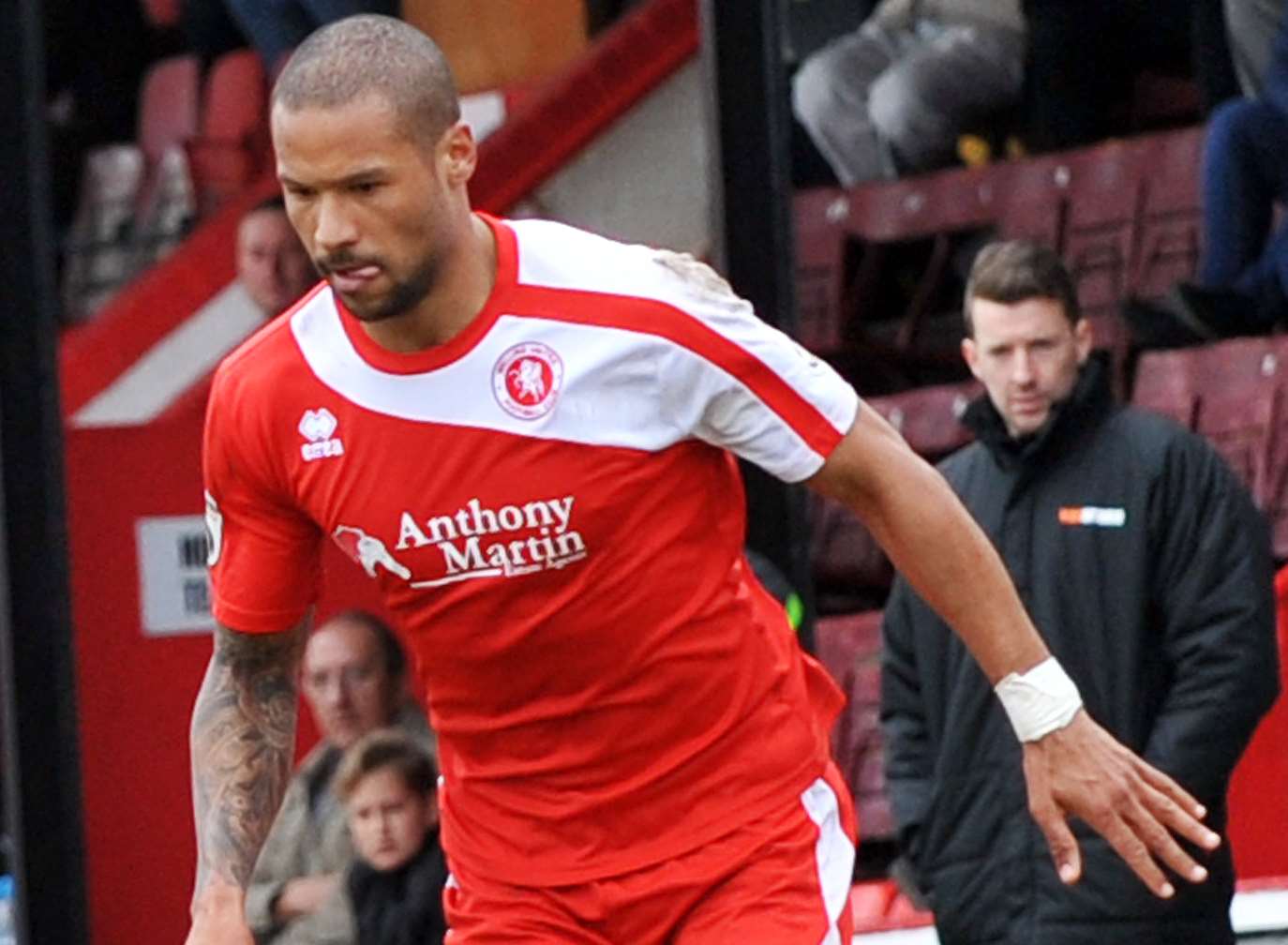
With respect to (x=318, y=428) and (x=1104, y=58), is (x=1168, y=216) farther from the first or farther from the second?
(x=318, y=428)

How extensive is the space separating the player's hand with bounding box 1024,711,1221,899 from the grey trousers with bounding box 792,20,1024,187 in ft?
17.4

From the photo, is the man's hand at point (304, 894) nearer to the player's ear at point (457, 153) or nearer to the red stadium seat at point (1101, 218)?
the player's ear at point (457, 153)

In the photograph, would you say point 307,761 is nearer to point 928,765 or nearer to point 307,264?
point 928,765

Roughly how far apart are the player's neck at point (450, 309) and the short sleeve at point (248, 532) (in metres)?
0.21

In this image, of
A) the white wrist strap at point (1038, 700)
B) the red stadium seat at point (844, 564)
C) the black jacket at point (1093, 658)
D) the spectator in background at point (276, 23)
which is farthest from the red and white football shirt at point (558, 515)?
the spectator in background at point (276, 23)

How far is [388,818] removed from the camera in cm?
603

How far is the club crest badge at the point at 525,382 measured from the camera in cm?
398

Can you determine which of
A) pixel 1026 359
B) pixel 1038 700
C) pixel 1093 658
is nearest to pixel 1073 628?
pixel 1093 658

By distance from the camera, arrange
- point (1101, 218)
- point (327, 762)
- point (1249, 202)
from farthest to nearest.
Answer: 1. point (1101, 218)
2. point (1249, 202)
3. point (327, 762)

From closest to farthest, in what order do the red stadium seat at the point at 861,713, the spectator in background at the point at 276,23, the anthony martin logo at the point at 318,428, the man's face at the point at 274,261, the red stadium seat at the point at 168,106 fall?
1. the anthony martin logo at the point at 318,428
2. the red stadium seat at the point at 861,713
3. the man's face at the point at 274,261
4. the spectator in background at the point at 276,23
5. the red stadium seat at the point at 168,106

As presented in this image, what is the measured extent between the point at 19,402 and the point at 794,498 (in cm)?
174

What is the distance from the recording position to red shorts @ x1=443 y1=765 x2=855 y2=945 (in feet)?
13.3

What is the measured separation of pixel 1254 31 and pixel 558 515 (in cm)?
482

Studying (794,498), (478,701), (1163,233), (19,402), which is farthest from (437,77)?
(1163,233)
